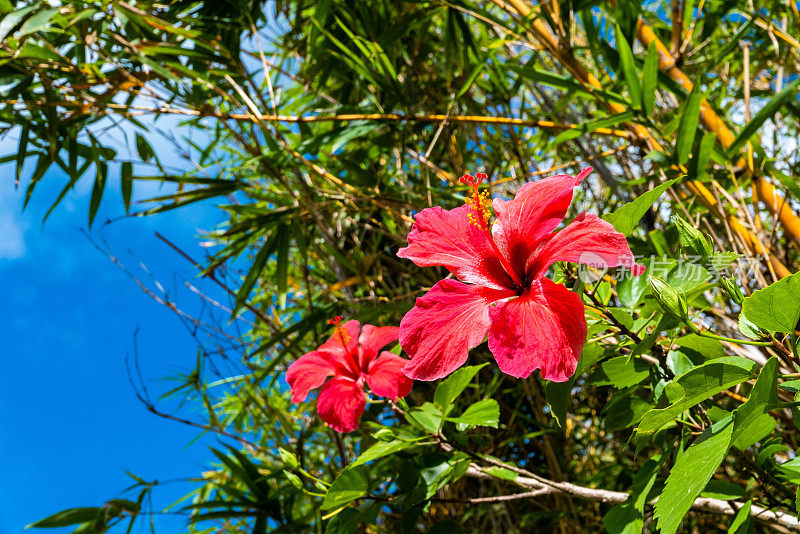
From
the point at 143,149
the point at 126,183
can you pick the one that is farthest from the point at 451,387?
the point at 143,149

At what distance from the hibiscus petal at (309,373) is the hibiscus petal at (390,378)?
0.10 meters

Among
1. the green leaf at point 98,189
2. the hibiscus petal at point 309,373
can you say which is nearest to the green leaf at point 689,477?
the hibiscus petal at point 309,373

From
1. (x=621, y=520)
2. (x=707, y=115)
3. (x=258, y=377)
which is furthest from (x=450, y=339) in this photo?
(x=258, y=377)

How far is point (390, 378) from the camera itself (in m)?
0.94

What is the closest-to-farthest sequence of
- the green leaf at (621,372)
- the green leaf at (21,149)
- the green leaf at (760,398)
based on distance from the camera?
1. the green leaf at (760,398)
2. the green leaf at (621,372)
3. the green leaf at (21,149)

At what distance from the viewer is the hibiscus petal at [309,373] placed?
104 centimetres

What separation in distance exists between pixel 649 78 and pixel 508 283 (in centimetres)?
75

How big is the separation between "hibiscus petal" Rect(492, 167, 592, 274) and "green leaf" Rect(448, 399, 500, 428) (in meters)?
0.32

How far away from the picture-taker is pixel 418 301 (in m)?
0.63

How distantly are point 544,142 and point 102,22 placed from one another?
5.05ft

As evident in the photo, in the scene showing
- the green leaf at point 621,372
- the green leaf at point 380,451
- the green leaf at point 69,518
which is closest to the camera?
the green leaf at point 621,372

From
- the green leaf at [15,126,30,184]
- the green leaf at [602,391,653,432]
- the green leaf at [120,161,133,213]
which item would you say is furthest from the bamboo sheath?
the green leaf at [15,126,30,184]

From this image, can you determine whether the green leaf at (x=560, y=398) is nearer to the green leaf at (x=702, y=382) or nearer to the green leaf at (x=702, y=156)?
the green leaf at (x=702, y=382)

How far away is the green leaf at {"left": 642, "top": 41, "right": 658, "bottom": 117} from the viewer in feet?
3.76
